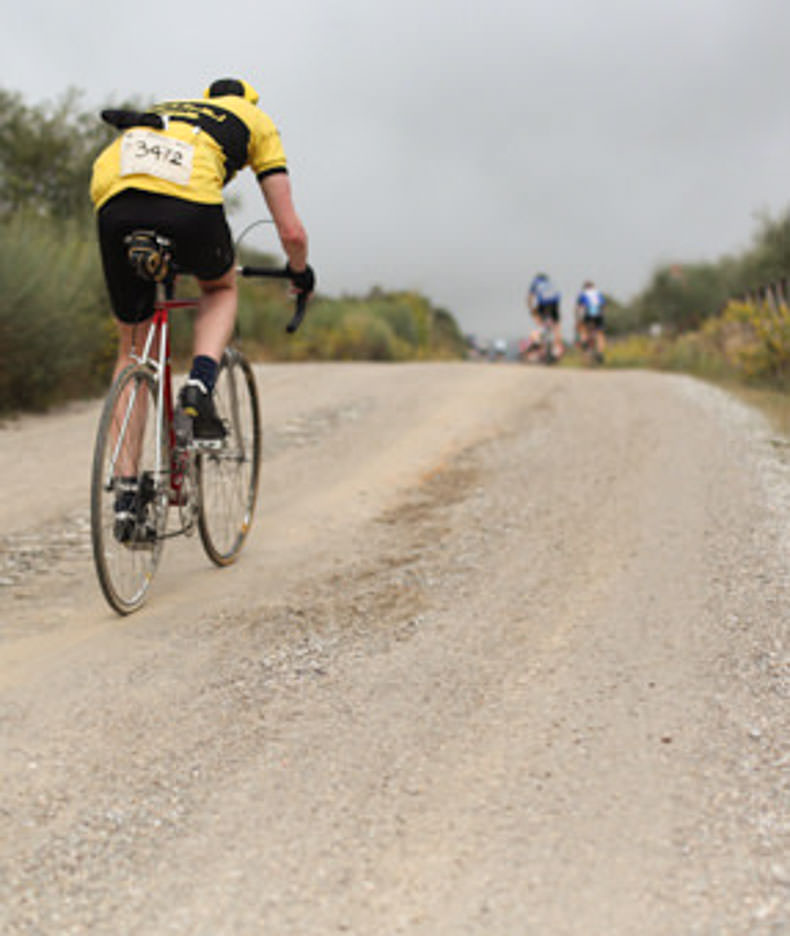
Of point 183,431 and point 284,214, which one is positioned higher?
point 284,214

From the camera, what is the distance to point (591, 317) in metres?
18.5

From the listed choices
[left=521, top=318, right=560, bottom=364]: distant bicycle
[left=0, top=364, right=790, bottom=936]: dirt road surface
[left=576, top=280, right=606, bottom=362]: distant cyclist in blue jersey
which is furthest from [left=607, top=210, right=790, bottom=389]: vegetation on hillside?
[left=0, top=364, right=790, bottom=936]: dirt road surface

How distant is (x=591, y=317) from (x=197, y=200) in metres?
16.3

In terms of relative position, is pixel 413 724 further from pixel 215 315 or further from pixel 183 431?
pixel 215 315

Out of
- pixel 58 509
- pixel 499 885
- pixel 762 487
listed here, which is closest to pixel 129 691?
pixel 499 885

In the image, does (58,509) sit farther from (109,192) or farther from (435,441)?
(435,441)

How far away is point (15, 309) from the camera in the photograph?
7648 millimetres

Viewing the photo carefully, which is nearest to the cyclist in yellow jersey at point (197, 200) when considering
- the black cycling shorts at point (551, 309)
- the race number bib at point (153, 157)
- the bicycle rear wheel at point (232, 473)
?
the race number bib at point (153, 157)

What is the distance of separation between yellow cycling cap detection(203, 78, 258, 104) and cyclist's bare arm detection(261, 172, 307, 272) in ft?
1.10

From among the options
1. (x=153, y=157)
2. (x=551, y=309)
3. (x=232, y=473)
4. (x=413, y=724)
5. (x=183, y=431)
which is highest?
(x=551, y=309)

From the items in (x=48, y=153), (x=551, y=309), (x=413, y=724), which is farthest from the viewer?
(x=551, y=309)

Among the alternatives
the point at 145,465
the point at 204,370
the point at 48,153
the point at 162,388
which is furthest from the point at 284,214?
the point at 48,153

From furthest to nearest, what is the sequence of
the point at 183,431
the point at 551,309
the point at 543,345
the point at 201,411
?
1. the point at 543,345
2. the point at 551,309
3. the point at 183,431
4. the point at 201,411

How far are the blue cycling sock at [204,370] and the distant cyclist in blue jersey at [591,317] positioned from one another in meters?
16.0
